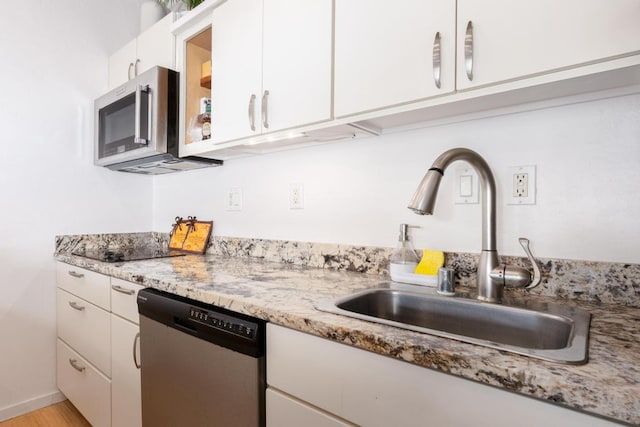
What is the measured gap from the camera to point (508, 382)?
0.52m

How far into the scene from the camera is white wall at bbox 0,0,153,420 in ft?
6.02

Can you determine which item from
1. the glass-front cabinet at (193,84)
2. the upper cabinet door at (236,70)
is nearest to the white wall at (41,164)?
the glass-front cabinet at (193,84)

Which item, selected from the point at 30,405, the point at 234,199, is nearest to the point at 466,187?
the point at 234,199

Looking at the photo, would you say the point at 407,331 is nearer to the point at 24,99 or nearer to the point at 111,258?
the point at 111,258

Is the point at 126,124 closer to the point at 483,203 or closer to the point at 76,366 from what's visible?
the point at 76,366

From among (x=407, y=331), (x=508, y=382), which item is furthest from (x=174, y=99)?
(x=508, y=382)

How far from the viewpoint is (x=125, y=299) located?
1365 mm

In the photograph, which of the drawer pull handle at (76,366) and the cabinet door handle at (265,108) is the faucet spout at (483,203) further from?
the drawer pull handle at (76,366)

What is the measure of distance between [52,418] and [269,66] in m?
2.14

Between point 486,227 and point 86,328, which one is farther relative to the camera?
point 86,328

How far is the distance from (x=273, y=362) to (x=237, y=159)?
4.12 ft

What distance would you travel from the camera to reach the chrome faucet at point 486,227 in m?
0.89

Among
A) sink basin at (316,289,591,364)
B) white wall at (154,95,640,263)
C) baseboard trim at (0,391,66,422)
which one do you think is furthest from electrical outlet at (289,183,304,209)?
baseboard trim at (0,391,66,422)

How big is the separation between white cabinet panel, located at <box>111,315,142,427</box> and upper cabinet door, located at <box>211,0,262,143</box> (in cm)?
87
